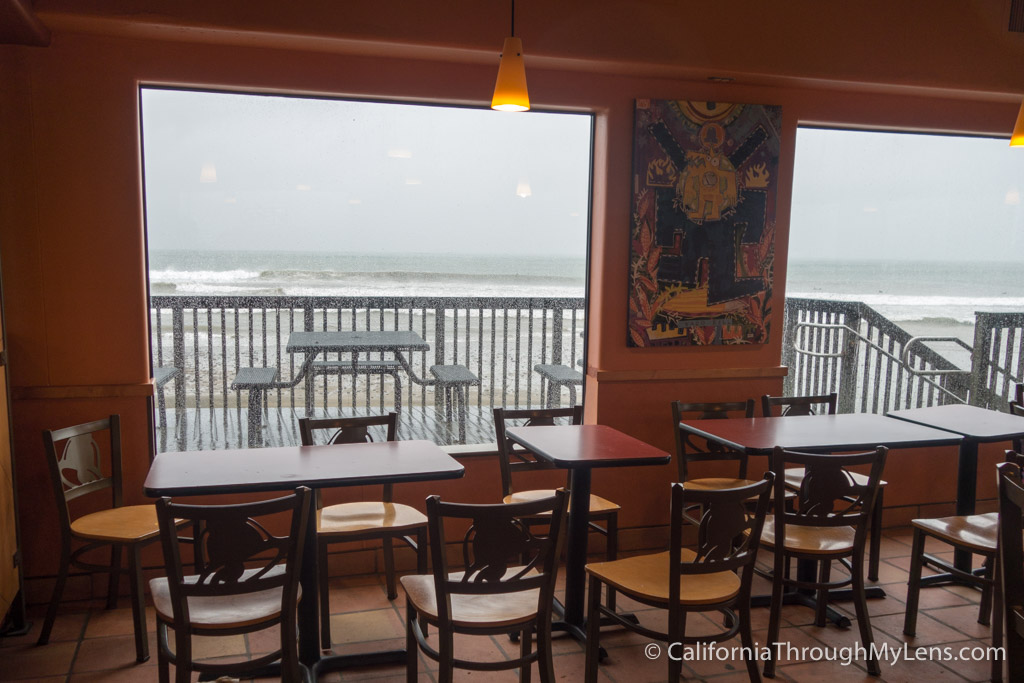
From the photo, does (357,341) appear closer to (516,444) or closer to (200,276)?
(200,276)

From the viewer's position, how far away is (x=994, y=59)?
169 inches

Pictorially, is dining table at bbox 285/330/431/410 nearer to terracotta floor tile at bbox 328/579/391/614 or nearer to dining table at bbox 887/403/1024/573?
terracotta floor tile at bbox 328/579/391/614

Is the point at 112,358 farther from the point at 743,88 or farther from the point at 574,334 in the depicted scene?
the point at 743,88

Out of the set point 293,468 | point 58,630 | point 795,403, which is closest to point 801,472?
point 795,403

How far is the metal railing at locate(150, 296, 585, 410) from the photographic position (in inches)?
149

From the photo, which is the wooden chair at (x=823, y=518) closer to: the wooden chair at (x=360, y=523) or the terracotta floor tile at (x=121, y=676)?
the wooden chair at (x=360, y=523)

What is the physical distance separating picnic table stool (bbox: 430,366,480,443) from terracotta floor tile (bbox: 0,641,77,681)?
1.95m

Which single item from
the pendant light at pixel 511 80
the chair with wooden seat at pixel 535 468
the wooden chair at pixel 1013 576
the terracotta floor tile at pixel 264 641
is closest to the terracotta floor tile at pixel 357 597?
the terracotta floor tile at pixel 264 641

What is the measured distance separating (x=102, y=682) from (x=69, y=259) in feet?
5.86

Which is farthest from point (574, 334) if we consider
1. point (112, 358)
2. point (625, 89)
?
point (112, 358)

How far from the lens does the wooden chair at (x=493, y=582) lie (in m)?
2.27

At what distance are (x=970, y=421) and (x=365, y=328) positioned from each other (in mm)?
3111

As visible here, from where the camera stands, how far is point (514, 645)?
3197mm

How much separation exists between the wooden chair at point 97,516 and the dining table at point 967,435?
3.34 m
